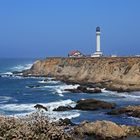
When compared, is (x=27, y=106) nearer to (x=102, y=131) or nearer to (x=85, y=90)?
(x=85, y=90)

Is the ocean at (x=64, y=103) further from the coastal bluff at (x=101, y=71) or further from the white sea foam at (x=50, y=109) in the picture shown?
the coastal bluff at (x=101, y=71)

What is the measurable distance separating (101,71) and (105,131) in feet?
143

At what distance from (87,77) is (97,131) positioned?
150 ft

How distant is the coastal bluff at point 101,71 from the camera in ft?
203

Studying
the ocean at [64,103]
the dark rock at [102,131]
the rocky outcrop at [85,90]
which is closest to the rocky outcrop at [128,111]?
the ocean at [64,103]

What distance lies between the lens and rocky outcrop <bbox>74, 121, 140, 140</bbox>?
90.4 ft

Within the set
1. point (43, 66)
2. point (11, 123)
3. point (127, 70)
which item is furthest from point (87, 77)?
point (11, 123)

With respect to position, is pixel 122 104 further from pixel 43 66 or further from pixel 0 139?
pixel 43 66

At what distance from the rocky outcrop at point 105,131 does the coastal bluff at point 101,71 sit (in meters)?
29.1

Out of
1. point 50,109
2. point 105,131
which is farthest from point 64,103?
point 105,131

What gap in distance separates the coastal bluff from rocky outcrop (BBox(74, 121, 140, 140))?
1145 inches

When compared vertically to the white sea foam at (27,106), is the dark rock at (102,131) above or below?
below

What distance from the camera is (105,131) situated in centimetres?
2781

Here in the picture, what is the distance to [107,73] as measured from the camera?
69625 mm
